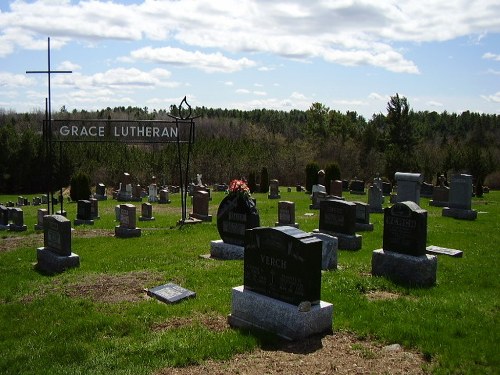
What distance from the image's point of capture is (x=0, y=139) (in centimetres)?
6425

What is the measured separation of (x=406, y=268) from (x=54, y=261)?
8274 mm

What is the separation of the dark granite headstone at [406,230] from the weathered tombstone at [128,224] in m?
10.5

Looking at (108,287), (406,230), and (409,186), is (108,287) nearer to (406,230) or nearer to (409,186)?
(406,230)

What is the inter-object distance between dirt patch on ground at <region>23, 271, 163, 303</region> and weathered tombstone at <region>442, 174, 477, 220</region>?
15.0 meters

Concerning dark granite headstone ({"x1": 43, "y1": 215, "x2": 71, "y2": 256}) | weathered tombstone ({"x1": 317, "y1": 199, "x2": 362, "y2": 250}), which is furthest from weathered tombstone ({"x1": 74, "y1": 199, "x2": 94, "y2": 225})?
weathered tombstone ({"x1": 317, "y1": 199, "x2": 362, "y2": 250})

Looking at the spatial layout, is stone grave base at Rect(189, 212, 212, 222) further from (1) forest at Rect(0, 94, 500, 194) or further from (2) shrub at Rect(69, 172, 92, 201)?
(1) forest at Rect(0, 94, 500, 194)

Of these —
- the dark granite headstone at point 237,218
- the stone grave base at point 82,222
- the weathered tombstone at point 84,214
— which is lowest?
the stone grave base at point 82,222

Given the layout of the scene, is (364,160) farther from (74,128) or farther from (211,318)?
(211,318)

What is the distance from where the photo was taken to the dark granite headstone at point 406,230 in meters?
10.3

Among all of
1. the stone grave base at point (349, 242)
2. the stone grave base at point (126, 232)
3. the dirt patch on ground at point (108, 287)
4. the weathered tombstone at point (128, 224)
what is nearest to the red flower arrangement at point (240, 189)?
the stone grave base at point (349, 242)

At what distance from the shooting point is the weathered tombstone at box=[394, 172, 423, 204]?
21.6m

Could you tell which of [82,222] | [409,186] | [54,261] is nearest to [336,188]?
[409,186]

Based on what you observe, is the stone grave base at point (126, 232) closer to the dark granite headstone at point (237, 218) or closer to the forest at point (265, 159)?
the dark granite headstone at point (237, 218)

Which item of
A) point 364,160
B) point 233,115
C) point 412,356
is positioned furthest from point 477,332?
point 233,115
